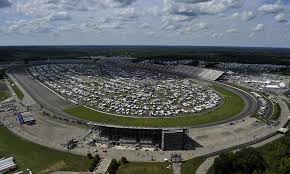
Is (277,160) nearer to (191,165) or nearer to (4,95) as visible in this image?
(191,165)

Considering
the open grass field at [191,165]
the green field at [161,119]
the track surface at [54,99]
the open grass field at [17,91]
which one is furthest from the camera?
the open grass field at [17,91]

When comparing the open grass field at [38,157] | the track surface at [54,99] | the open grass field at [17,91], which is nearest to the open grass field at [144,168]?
the open grass field at [38,157]

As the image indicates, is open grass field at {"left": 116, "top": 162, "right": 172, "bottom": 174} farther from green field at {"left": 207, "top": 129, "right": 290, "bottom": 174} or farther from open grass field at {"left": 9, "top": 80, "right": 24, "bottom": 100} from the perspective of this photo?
open grass field at {"left": 9, "top": 80, "right": 24, "bottom": 100}

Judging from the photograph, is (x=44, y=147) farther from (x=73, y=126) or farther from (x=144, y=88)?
(x=144, y=88)

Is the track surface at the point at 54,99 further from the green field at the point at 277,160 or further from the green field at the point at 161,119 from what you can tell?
the green field at the point at 277,160

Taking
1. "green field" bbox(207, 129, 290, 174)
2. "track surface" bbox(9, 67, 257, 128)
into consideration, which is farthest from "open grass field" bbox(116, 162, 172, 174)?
"track surface" bbox(9, 67, 257, 128)

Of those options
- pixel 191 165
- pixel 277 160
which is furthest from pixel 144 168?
pixel 277 160
